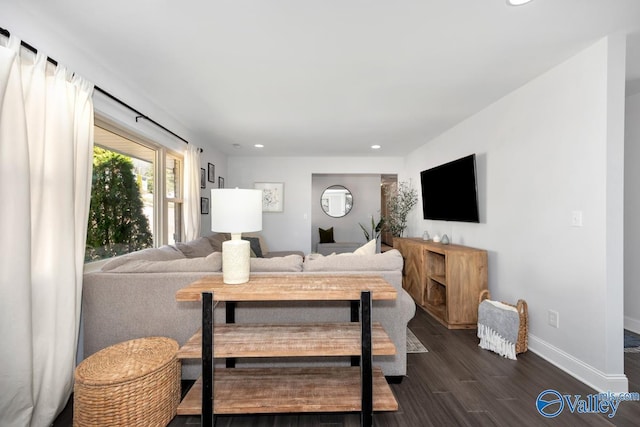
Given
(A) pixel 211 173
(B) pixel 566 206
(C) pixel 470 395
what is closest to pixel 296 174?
(A) pixel 211 173

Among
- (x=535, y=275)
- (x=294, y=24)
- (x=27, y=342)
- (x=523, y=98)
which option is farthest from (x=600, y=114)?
(x=27, y=342)

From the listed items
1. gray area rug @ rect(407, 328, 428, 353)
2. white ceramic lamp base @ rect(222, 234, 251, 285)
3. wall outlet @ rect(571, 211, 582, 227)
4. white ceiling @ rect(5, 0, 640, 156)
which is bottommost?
gray area rug @ rect(407, 328, 428, 353)

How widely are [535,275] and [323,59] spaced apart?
250 cm

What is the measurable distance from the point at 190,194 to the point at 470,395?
3495 millimetres

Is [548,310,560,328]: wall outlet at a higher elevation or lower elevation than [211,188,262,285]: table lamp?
lower

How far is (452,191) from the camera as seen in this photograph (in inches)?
148

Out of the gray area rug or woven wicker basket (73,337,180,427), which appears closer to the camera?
woven wicker basket (73,337,180,427)

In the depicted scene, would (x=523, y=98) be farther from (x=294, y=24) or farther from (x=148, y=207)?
(x=148, y=207)

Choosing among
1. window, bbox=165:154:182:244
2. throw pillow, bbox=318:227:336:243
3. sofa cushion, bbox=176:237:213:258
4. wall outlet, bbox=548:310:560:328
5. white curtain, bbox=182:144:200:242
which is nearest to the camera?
wall outlet, bbox=548:310:560:328

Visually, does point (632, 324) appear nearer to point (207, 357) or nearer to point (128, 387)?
point (207, 357)

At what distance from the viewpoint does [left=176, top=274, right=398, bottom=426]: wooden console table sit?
1.49 metres

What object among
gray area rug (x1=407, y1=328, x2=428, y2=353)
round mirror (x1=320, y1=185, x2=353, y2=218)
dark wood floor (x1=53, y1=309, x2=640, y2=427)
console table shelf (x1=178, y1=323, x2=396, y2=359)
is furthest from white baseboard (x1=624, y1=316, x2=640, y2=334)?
round mirror (x1=320, y1=185, x2=353, y2=218)

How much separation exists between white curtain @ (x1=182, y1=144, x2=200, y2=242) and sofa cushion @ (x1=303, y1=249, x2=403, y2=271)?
2.26 metres

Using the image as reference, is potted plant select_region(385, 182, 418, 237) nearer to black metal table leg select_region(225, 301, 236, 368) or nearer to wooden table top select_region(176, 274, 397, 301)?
wooden table top select_region(176, 274, 397, 301)
